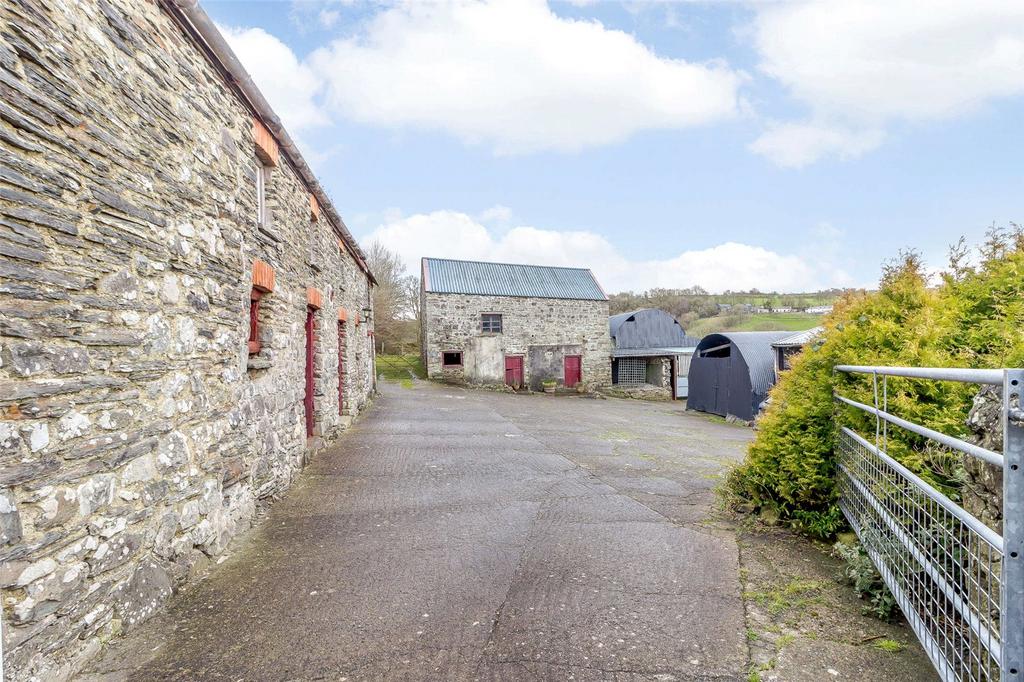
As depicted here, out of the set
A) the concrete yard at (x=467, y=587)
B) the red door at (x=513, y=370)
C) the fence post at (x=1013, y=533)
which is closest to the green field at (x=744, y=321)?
the red door at (x=513, y=370)

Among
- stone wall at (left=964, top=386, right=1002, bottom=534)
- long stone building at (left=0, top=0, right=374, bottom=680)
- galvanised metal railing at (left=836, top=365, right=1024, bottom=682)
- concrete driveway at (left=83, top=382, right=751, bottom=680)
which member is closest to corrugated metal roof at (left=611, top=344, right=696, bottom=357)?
concrete driveway at (left=83, top=382, right=751, bottom=680)

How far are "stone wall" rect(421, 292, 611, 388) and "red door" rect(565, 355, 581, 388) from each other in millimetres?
261

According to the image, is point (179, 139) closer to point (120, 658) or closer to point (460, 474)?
point (120, 658)

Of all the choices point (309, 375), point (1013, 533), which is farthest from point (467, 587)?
point (309, 375)

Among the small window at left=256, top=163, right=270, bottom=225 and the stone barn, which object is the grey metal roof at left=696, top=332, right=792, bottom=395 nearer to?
the stone barn

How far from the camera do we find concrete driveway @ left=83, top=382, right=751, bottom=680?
285cm

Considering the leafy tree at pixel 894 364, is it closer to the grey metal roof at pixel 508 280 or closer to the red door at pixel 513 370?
the red door at pixel 513 370

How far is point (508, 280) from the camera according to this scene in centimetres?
2500

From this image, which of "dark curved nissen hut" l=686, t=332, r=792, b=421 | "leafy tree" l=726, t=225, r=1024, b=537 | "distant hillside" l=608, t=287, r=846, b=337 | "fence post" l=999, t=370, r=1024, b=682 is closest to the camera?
"fence post" l=999, t=370, r=1024, b=682

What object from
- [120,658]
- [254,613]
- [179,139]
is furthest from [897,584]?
[179,139]

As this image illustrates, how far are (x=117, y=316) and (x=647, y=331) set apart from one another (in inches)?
1009

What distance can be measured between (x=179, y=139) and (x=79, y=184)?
117 cm

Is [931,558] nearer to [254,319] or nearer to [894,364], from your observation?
[894,364]

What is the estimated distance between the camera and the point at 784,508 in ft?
15.5
